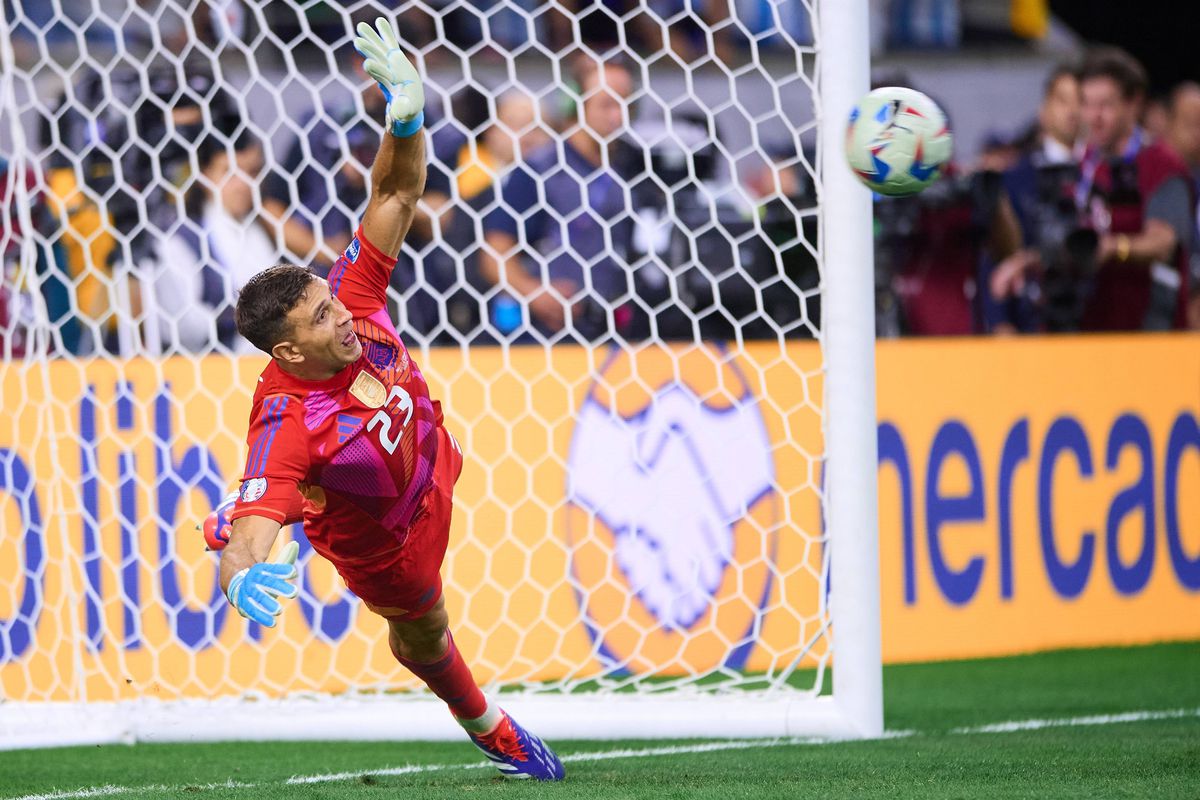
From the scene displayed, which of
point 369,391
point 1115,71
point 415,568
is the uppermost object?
Answer: point 1115,71

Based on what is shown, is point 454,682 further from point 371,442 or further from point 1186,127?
point 1186,127

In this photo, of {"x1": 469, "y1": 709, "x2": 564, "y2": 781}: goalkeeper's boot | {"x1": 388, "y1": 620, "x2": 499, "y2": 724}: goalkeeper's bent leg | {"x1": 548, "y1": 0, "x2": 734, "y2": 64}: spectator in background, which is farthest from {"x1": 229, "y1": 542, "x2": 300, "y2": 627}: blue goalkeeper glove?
{"x1": 548, "y1": 0, "x2": 734, "y2": 64}: spectator in background

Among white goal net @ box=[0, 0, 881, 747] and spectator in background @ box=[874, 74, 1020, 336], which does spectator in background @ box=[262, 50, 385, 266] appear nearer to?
white goal net @ box=[0, 0, 881, 747]

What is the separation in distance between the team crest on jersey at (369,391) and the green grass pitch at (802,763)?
100 centimetres

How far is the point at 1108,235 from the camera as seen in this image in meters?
8.04

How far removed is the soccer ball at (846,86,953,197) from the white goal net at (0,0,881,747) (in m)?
0.82

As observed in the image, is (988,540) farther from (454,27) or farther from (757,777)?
(454,27)

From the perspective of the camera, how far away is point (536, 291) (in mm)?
6723

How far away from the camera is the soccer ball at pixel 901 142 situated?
4.57 meters

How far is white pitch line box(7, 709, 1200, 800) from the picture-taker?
459 centimetres

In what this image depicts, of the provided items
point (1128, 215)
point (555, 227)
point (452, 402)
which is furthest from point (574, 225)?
point (1128, 215)

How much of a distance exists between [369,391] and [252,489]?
48 cm

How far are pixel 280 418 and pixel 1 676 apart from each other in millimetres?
2560

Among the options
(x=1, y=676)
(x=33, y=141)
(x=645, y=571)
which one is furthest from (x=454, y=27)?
(x=1, y=676)
